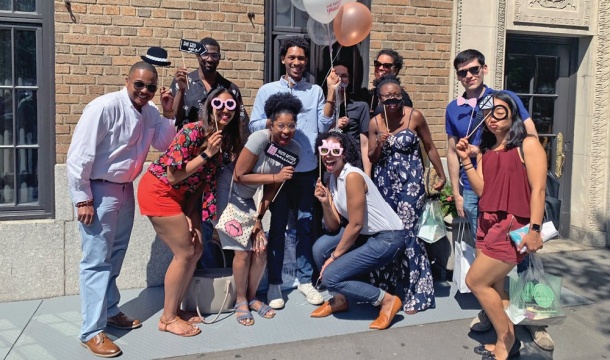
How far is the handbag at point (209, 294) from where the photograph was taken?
4.54 metres

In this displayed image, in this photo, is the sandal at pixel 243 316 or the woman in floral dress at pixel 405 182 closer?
the sandal at pixel 243 316

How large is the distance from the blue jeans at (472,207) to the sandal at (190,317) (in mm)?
2275

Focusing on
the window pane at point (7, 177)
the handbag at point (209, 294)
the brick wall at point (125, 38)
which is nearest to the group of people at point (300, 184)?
the handbag at point (209, 294)

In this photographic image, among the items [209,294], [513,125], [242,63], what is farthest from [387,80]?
[209,294]

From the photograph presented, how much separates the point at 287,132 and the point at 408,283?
5.52 feet

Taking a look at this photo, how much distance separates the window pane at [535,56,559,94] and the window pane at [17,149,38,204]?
5.87m

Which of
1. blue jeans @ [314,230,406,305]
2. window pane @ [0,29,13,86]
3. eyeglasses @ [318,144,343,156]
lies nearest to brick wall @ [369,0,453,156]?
eyeglasses @ [318,144,343,156]

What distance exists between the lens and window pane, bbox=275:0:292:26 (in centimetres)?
593

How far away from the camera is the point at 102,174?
3.96 metres

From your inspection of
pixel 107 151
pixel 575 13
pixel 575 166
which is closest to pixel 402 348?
pixel 107 151

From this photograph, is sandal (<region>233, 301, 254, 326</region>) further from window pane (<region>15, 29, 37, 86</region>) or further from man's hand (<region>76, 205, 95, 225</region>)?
window pane (<region>15, 29, 37, 86</region>)

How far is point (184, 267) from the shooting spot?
420cm

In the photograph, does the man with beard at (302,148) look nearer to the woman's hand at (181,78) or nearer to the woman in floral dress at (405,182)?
the woman in floral dress at (405,182)

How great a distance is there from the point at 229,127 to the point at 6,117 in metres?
2.39
